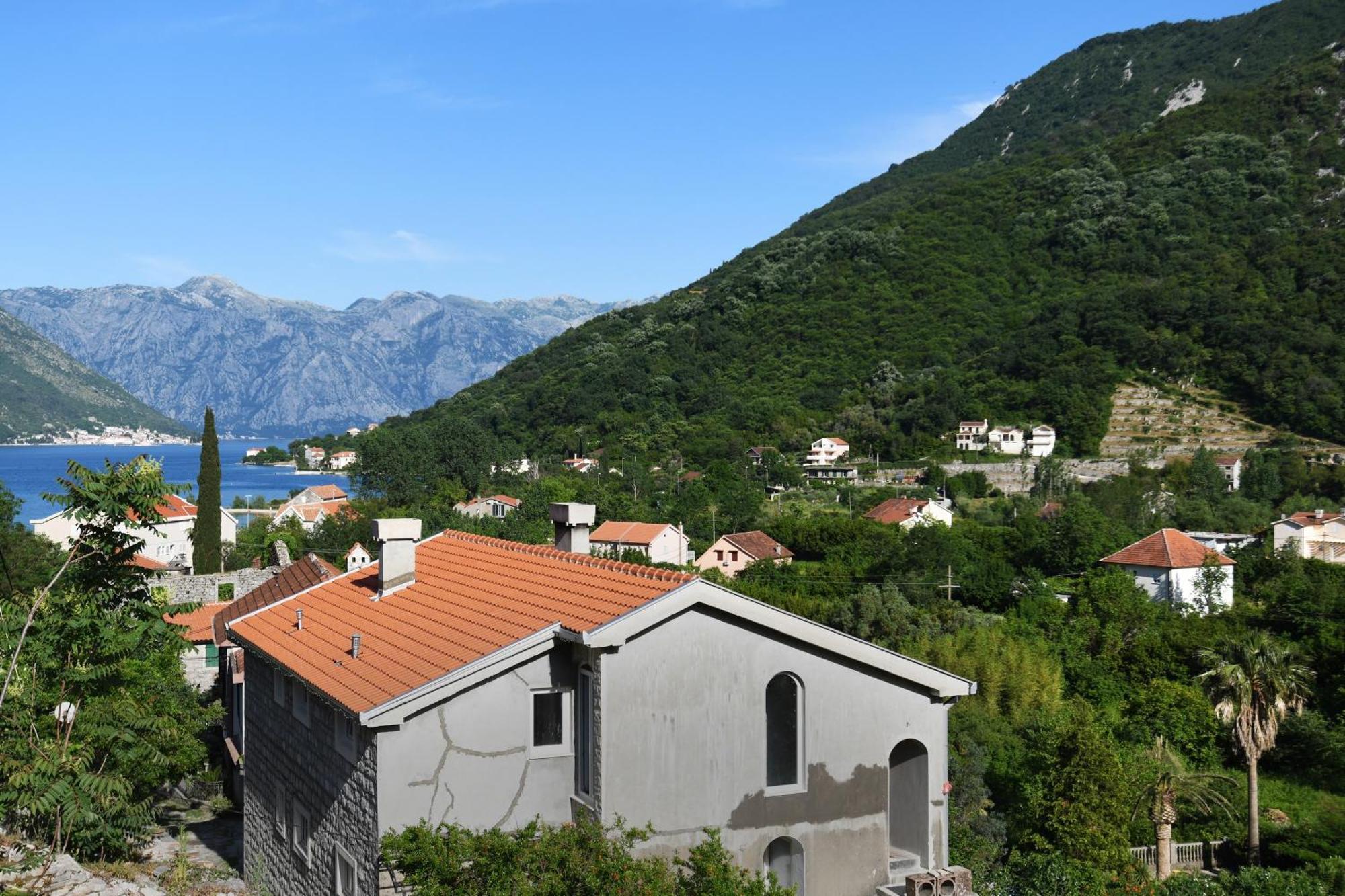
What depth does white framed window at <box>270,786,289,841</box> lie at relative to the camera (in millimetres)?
13211


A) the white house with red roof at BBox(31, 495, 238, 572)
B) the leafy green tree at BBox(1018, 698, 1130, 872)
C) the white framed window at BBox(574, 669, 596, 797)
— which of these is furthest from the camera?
the white house with red roof at BBox(31, 495, 238, 572)

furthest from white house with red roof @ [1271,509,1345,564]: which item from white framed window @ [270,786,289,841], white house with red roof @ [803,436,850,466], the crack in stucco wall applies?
the crack in stucco wall

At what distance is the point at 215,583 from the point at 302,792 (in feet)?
98.7

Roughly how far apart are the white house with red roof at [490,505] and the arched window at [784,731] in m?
65.2

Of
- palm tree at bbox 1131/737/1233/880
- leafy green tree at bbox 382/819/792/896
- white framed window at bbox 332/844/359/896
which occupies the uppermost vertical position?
leafy green tree at bbox 382/819/792/896

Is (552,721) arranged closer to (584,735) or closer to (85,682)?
(584,735)

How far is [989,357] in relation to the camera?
117 meters

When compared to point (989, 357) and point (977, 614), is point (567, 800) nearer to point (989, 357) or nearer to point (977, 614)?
point (977, 614)

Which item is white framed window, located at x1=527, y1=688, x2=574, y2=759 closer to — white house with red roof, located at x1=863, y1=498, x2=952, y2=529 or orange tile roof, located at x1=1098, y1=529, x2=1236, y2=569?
orange tile roof, located at x1=1098, y1=529, x2=1236, y2=569

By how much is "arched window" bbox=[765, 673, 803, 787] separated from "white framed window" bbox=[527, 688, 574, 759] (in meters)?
1.81

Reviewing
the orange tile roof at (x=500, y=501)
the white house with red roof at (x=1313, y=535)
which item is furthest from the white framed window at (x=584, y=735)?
the orange tile roof at (x=500, y=501)

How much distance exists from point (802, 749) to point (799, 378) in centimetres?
11482

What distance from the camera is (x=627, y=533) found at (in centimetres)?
6419

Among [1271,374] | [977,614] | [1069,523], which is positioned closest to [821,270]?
[1271,374]
